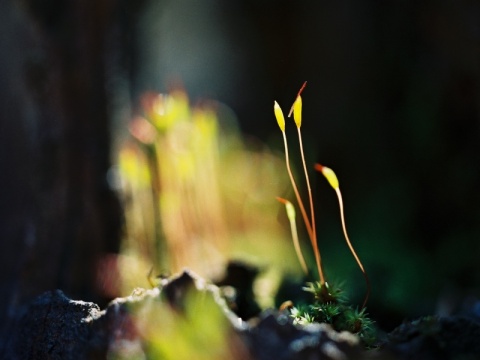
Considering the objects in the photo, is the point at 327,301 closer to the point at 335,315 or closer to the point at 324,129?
the point at 335,315

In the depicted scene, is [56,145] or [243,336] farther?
[56,145]

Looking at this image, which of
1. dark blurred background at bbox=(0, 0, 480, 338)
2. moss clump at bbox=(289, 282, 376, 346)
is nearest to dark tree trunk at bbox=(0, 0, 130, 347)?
dark blurred background at bbox=(0, 0, 480, 338)

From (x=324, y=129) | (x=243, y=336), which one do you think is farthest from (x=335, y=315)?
(x=324, y=129)

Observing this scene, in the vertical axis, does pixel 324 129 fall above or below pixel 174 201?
above

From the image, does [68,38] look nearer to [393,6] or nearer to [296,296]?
[296,296]

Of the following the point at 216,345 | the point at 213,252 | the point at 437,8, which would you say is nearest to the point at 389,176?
the point at 437,8

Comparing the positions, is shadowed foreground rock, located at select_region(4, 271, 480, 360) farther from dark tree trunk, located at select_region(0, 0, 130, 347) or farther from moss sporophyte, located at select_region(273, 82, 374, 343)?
dark tree trunk, located at select_region(0, 0, 130, 347)

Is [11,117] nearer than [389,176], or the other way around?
[11,117]
